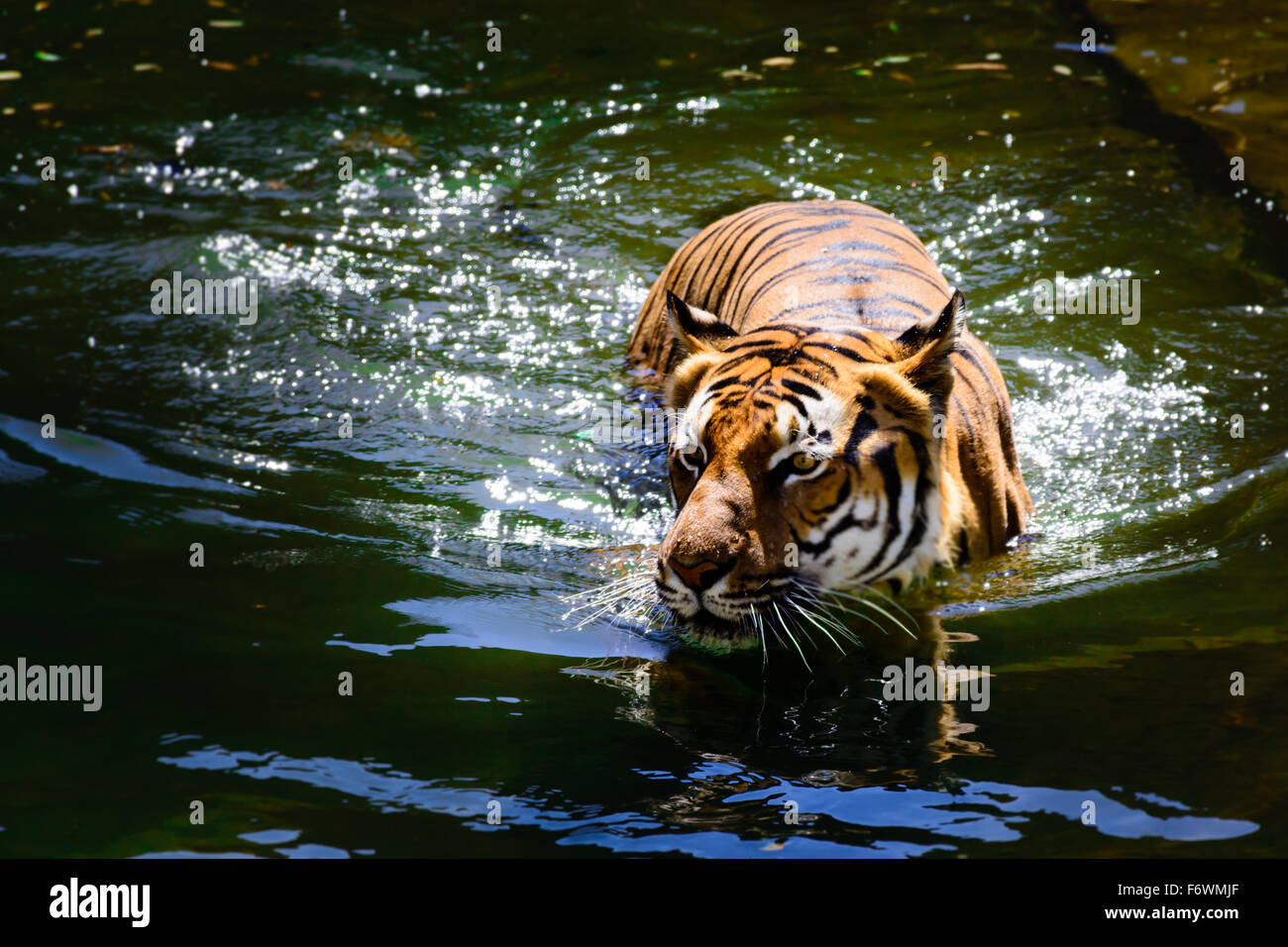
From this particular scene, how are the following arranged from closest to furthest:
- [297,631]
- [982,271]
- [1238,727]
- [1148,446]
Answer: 1. [1238,727]
2. [297,631]
3. [1148,446]
4. [982,271]

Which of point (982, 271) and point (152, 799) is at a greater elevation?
point (982, 271)

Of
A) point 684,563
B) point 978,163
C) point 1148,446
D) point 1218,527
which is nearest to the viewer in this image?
point 684,563

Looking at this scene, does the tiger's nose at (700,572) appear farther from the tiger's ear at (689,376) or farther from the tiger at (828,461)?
the tiger's ear at (689,376)

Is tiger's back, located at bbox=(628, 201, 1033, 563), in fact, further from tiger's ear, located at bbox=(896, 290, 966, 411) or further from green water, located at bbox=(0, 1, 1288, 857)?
A: green water, located at bbox=(0, 1, 1288, 857)

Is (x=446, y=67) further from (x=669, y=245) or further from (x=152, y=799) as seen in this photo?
(x=152, y=799)

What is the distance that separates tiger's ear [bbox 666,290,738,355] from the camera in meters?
3.33

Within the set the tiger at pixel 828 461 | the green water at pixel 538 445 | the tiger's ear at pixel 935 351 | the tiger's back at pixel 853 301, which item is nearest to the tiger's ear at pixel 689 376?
the tiger at pixel 828 461

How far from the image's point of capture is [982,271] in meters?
5.76

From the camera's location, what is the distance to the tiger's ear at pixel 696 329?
131 inches

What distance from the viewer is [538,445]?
457cm

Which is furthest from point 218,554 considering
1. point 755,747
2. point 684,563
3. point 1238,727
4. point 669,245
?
point 669,245

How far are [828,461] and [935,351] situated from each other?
14.8 inches

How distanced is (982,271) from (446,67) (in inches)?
167

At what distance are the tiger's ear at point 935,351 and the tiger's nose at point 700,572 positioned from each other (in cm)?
70
